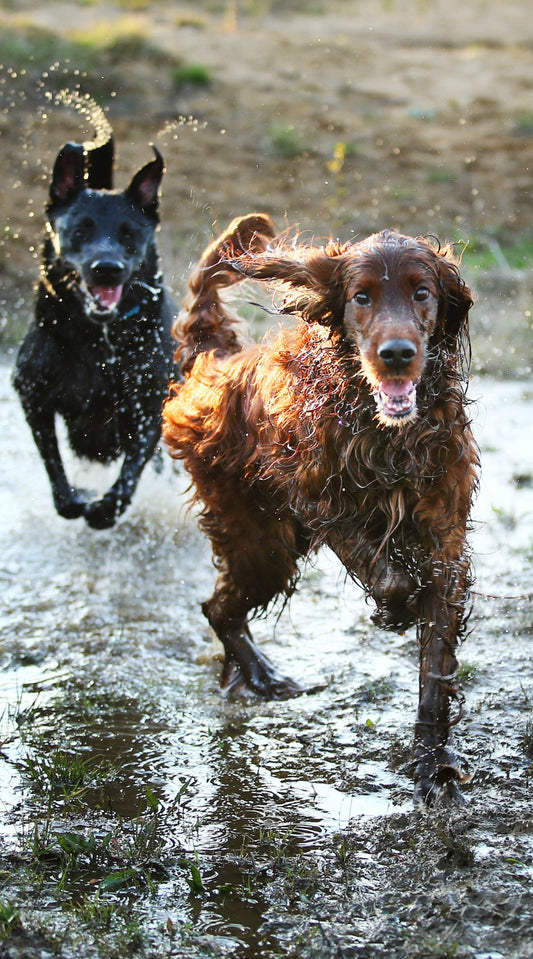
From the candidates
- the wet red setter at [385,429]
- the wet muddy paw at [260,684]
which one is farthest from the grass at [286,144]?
the wet red setter at [385,429]

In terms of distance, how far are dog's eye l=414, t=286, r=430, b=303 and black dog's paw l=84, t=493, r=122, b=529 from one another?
2865 mm

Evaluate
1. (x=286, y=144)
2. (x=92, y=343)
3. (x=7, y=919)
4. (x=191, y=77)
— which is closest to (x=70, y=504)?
(x=92, y=343)

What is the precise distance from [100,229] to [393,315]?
3.08m

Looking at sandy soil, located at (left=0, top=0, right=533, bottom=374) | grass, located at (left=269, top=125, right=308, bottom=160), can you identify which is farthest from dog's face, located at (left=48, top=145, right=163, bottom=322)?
grass, located at (left=269, top=125, right=308, bottom=160)

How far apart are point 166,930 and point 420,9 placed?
20.4 m

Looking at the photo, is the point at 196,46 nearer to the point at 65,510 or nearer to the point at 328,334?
the point at 65,510

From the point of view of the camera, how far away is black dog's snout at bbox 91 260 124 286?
237 inches

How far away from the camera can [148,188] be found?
252 inches

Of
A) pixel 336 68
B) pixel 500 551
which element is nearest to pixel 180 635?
pixel 500 551

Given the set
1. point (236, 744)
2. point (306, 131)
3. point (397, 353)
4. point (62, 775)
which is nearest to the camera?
point (397, 353)

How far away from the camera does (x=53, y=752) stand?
4148 millimetres

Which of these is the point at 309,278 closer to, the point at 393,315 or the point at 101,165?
the point at 393,315

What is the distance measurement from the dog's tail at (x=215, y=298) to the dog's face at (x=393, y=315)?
2.94 ft

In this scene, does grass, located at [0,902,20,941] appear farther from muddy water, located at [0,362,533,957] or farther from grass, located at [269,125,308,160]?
grass, located at [269,125,308,160]
